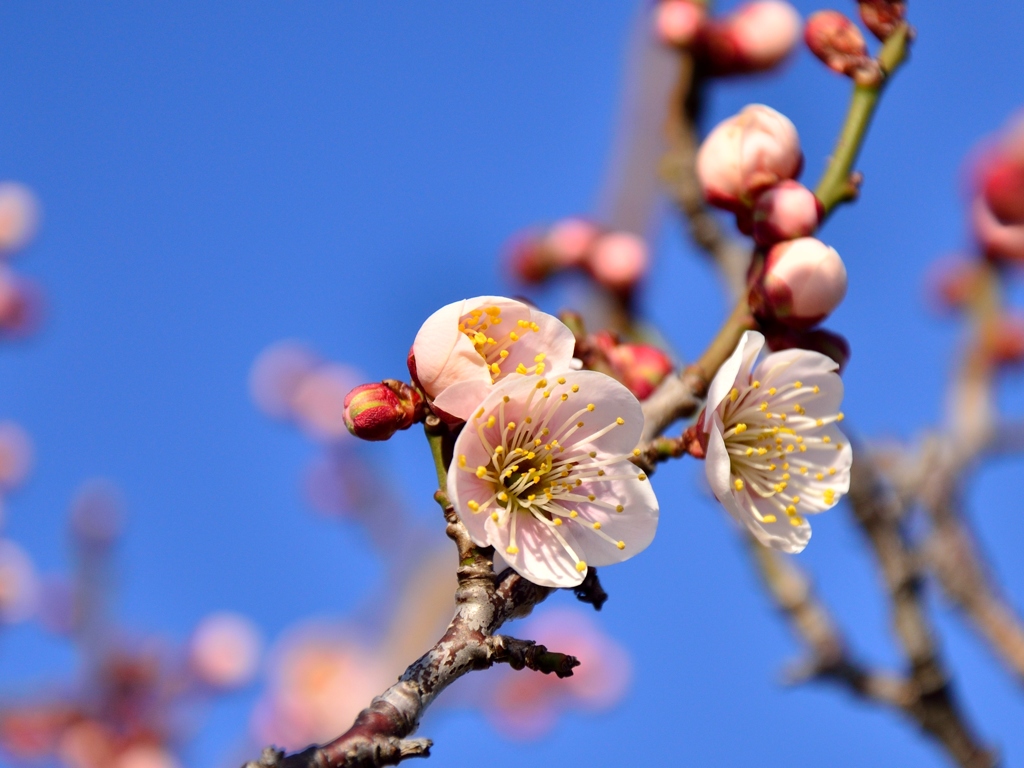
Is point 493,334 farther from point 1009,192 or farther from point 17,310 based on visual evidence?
point 17,310

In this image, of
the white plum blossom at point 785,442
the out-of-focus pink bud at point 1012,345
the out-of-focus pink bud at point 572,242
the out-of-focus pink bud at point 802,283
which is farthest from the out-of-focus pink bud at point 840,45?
the out-of-focus pink bud at point 1012,345

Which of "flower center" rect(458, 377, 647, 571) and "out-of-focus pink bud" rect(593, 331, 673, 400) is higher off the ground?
"out-of-focus pink bud" rect(593, 331, 673, 400)

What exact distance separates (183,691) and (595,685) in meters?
2.97

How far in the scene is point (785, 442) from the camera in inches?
63.2

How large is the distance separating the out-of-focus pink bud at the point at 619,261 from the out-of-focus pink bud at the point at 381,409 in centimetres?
149

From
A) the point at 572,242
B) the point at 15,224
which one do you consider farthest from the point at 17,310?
the point at 572,242

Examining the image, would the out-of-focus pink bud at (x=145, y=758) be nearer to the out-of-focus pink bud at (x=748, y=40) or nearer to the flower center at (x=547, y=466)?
the flower center at (x=547, y=466)

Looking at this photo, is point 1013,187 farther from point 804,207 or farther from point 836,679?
point 836,679

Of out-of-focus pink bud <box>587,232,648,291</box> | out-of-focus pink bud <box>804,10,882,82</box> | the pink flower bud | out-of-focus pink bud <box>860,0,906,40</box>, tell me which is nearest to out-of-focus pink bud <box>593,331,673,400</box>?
out-of-focus pink bud <box>804,10,882,82</box>

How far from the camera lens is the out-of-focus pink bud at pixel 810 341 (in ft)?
5.20

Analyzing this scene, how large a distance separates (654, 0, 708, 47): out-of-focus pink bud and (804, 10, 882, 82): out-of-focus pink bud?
0.76 m

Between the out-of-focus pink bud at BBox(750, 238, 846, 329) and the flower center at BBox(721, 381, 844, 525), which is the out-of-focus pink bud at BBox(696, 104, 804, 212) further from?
the flower center at BBox(721, 381, 844, 525)

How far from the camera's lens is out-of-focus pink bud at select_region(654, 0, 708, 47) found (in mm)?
2508

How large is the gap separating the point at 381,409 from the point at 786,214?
751 millimetres
